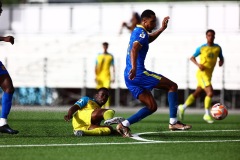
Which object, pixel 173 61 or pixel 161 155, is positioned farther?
pixel 173 61

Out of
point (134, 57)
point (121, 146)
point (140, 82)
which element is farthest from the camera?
point (140, 82)

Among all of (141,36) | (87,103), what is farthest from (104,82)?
(141,36)

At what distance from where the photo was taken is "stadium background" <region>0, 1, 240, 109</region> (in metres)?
33.3

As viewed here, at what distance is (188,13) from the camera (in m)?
41.4

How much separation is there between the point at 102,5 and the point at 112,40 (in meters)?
3.88

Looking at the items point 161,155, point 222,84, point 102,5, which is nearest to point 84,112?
point 161,155

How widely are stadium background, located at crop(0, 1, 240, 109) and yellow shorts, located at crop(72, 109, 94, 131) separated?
19.1 metres

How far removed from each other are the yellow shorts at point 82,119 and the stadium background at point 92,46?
19.1 meters

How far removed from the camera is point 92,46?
40625 mm

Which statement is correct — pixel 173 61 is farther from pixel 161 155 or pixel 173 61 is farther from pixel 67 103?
pixel 161 155

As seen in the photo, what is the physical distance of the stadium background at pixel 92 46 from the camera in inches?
1312

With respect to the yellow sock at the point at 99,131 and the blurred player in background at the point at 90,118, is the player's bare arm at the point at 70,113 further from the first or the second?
the yellow sock at the point at 99,131

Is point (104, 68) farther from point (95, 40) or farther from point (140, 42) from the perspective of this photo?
point (95, 40)

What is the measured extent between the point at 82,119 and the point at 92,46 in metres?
27.2
